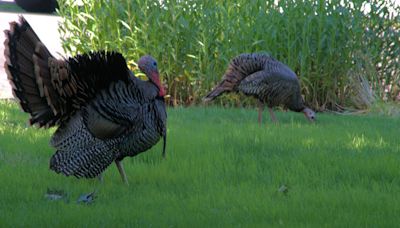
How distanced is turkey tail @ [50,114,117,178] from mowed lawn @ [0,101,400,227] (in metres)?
0.21

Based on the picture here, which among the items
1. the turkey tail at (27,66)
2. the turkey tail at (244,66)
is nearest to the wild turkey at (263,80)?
the turkey tail at (244,66)

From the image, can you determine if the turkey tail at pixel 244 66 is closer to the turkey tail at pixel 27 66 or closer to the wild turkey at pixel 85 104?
the wild turkey at pixel 85 104

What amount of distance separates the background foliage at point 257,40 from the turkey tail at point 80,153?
5556 mm

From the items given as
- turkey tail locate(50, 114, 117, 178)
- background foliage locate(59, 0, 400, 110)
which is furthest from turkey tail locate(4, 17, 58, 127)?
background foliage locate(59, 0, 400, 110)

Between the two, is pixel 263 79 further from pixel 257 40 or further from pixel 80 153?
pixel 80 153

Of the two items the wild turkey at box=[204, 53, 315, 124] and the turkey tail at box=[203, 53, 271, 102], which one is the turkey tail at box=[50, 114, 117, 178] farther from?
the turkey tail at box=[203, 53, 271, 102]

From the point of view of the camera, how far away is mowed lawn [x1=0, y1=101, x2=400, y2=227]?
4.97 meters

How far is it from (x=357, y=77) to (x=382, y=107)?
2.02 feet

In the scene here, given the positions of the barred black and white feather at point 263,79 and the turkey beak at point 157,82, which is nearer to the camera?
the turkey beak at point 157,82

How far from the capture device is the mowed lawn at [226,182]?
497 cm

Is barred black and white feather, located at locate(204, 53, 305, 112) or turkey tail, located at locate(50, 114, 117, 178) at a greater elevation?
barred black and white feather, located at locate(204, 53, 305, 112)

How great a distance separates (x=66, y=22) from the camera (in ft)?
39.3

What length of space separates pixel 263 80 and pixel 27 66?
179 inches

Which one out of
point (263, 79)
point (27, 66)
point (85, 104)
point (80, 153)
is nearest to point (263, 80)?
point (263, 79)
